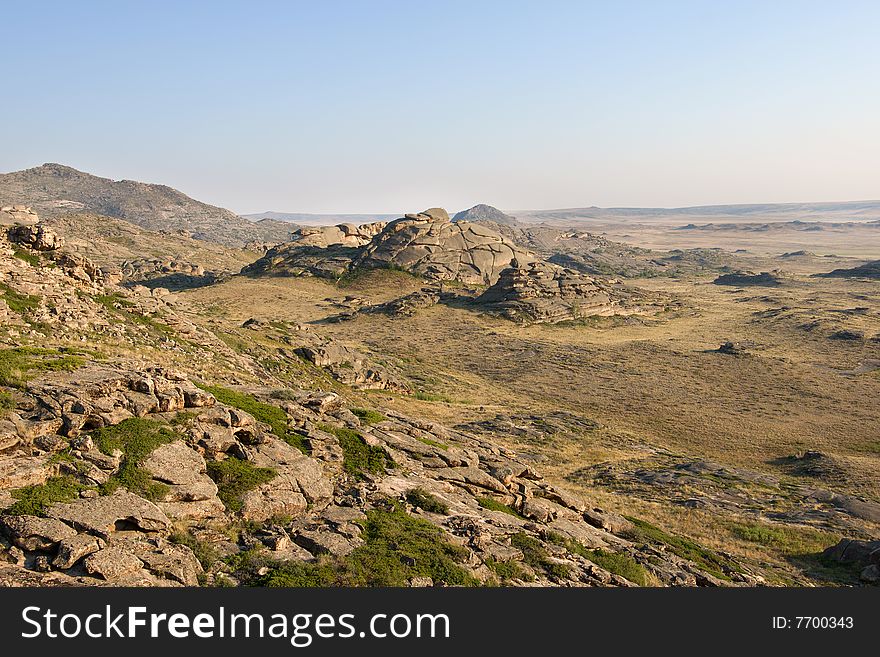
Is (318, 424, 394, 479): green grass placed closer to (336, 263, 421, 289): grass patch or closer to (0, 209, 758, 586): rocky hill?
(0, 209, 758, 586): rocky hill

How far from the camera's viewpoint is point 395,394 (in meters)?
40.3

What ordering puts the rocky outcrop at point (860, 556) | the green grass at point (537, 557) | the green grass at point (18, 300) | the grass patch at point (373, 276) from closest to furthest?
1. the green grass at point (537, 557)
2. the rocky outcrop at point (860, 556)
3. the green grass at point (18, 300)
4. the grass patch at point (373, 276)

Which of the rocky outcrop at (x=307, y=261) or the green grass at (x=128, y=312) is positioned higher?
the rocky outcrop at (x=307, y=261)

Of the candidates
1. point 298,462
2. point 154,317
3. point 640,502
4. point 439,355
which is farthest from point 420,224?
point 298,462

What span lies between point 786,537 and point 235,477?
63.7 feet

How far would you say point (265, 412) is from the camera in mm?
17297

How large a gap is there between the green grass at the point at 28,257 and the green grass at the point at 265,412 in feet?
56.3

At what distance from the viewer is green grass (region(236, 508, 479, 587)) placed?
1070cm

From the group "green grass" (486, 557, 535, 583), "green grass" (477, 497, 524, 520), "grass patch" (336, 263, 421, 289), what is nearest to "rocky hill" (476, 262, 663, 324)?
"grass patch" (336, 263, 421, 289)

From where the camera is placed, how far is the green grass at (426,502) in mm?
14727

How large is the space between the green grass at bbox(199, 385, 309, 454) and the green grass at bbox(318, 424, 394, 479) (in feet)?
3.98

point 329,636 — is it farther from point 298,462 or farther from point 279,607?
point 298,462

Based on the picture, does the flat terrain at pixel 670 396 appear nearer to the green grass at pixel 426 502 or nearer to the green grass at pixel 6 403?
the green grass at pixel 426 502

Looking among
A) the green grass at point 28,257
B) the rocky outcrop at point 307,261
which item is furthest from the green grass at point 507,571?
the rocky outcrop at point 307,261
